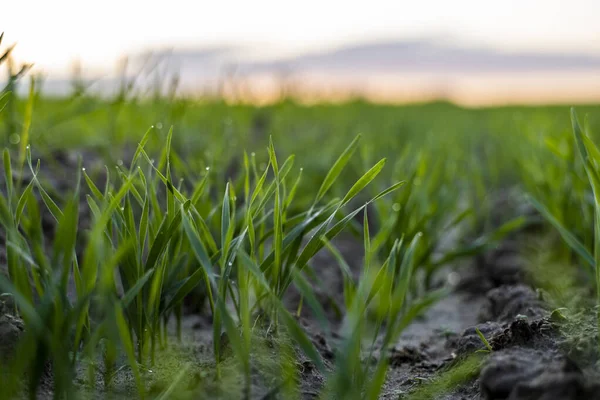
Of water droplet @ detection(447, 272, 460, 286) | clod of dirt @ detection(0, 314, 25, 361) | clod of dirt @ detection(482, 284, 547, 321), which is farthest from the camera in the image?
water droplet @ detection(447, 272, 460, 286)

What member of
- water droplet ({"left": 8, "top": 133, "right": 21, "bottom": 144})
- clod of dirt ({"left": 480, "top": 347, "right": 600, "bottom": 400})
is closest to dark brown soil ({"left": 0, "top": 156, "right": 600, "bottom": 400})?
clod of dirt ({"left": 480, "top": 347, "right": 600, "bottom": 400})

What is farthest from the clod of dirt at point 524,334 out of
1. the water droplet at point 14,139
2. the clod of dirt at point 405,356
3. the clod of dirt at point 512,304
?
the water droplet at point 14,139

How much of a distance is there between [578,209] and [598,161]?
2.77 ft

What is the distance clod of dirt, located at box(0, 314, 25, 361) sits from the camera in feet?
3.54

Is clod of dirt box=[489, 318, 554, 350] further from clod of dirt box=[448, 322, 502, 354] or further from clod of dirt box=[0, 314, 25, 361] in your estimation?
clod of dirt box=[0, 314, 25, 361]

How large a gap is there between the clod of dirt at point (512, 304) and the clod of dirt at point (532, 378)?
1.00ft

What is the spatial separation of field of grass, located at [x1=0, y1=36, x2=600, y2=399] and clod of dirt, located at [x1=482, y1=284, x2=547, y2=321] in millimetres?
83

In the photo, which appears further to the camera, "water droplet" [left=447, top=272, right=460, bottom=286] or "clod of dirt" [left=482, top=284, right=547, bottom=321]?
"water droplet" [left=447, top=272, right=460, bottom=286]

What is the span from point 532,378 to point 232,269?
0.77 meters

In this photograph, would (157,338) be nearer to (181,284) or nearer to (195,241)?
(181,284)

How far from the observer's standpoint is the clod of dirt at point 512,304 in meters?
1.38

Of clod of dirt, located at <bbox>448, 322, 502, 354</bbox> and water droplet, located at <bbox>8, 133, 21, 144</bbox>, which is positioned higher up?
water droplet, located at <bbox>8, 133, 21, 144</bbox>

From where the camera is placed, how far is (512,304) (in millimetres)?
1479

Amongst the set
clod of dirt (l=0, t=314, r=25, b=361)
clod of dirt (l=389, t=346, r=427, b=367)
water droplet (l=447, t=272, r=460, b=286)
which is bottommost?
water droplet (l=447, t=272, r=460, b=286)
